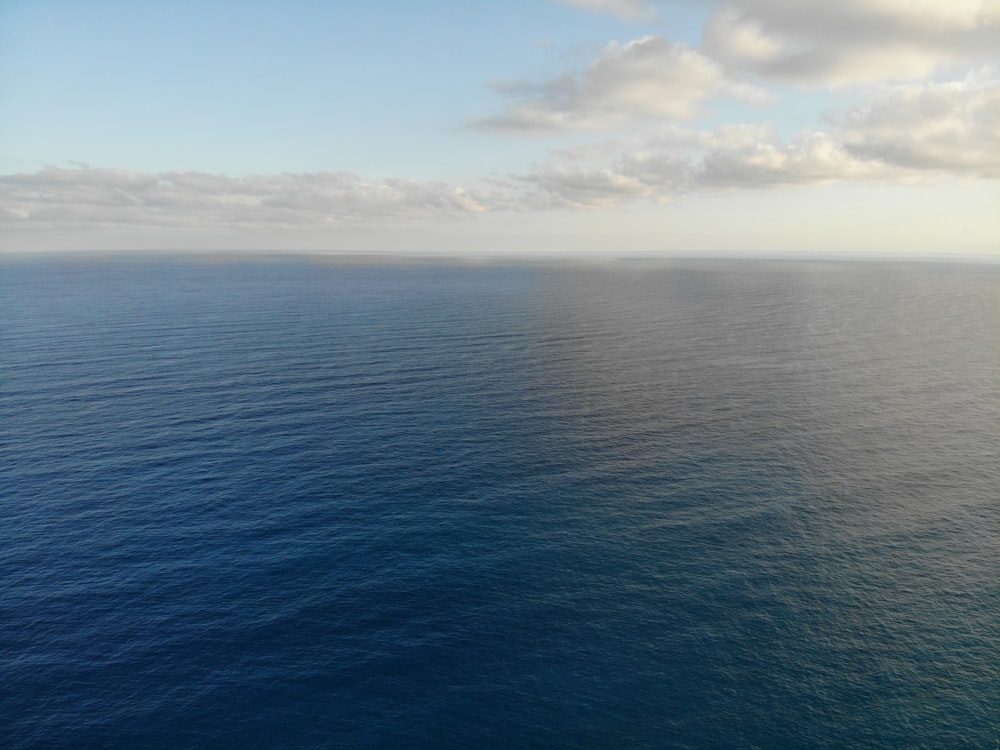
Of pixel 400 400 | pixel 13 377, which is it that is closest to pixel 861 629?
pixel 400 400

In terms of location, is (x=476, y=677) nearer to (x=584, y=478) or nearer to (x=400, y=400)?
(x=584, y=478)

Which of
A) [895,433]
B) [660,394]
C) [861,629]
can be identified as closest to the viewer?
[861,629]

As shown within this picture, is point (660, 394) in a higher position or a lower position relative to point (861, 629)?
higher

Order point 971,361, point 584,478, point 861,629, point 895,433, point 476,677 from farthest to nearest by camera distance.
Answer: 1. point 971,361
2. point 895,433
3. point 584,478
4. point 861,629
5. point 476,677

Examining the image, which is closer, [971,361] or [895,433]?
[895,433]

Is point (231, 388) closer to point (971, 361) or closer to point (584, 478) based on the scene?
point (584, 478)

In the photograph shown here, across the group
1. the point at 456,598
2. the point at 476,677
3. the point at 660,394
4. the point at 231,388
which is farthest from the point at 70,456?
the point at 660,394
